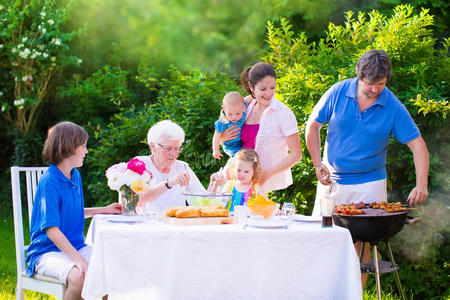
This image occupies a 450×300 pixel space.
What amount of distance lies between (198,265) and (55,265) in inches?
31.4

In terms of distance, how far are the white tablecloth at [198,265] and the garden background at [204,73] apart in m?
0.83

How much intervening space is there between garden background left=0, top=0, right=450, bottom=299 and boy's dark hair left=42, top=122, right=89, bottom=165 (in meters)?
0.63

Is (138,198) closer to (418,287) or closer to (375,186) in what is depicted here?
(375,186)

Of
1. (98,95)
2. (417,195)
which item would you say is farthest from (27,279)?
(98,95)

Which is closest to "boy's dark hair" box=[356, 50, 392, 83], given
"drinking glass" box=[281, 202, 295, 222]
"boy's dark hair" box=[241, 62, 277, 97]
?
"boy's dark hair" box=[241, 62, 277, 97]

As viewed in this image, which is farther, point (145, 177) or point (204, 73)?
point (204, 73)

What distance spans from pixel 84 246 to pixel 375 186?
1796mm

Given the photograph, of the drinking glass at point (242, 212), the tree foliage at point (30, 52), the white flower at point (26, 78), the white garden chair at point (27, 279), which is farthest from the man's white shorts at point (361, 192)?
the white flower at point (26, 78)

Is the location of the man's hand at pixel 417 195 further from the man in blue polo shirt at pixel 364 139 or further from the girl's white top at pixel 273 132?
the girl's white top at pixel 273 132

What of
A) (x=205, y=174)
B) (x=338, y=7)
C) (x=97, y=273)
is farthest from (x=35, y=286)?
(x=338, y=7)

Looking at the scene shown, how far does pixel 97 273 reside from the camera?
2.47 meters

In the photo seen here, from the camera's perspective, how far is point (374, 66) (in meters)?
3.15

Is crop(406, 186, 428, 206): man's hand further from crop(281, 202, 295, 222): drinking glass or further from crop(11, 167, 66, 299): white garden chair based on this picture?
crop(11, 167, 66, 299): white garden chair

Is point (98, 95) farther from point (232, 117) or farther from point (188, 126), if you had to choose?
point (232, 117)
